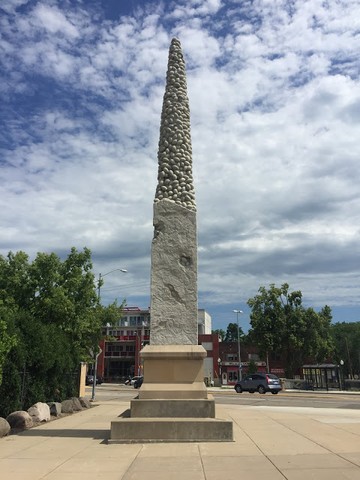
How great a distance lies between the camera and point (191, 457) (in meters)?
7.58

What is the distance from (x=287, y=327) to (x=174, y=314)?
41995 mm

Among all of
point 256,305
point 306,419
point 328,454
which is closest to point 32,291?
point 306,419

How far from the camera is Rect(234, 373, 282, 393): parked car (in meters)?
34.8

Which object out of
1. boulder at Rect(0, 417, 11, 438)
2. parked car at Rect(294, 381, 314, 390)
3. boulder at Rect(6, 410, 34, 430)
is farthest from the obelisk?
parked car at Rect(294, 381, 314, 390)

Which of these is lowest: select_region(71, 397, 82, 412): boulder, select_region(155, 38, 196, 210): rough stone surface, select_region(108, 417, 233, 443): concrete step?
select_region(71, 397, 82, 412): boulder

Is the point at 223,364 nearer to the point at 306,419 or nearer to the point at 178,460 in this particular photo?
the point at 306,419

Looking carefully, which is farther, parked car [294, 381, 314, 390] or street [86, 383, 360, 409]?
parked car [294, 381, 314, 390]

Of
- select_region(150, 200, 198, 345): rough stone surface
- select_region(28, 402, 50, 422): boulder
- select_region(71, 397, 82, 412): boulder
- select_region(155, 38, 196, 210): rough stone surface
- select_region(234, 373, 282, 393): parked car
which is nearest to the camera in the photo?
select_region(150, 200, 198, 345): rough stone surface

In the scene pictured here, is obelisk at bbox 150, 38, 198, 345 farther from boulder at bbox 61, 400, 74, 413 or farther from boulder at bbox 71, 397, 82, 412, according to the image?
boulder at bbox 71, 397, 82, 412

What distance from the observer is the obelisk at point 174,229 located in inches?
435

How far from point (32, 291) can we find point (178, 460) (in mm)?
15920

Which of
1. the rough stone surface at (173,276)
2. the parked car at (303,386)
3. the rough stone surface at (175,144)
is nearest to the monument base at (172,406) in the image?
the rough stone surface at (173,276)

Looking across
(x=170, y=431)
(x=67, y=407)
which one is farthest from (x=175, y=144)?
(x=67, y=407)

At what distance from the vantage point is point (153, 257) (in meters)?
11.4
